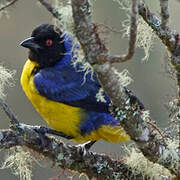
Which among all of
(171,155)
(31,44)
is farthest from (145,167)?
(31,44)

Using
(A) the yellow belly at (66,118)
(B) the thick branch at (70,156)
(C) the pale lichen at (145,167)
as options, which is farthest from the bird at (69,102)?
(C) the pale lichen at (145,167)

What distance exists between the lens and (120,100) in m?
2.67

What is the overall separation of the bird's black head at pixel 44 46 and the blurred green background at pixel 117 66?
8.82ft

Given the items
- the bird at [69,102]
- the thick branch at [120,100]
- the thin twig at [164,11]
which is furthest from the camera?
the bird at [69,102]

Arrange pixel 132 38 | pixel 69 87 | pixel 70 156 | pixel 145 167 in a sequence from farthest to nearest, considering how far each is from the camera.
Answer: pixel 69 87
pixel 70 156
pixel 145 167
pixel 132 38

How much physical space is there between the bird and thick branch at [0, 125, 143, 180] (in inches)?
19.0

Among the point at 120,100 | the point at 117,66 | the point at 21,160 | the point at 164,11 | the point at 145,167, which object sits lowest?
the point at 117,66

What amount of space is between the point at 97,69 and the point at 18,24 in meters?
6.10

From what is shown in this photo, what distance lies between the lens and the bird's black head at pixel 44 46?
4.52 m

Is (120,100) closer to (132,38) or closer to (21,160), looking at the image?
(132,38)

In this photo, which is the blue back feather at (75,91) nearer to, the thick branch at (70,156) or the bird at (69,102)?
the bird at (69,102)

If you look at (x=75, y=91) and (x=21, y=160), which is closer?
(x=21, y=160)

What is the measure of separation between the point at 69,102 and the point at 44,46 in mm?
665

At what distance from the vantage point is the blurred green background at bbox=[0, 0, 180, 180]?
24.5ft
